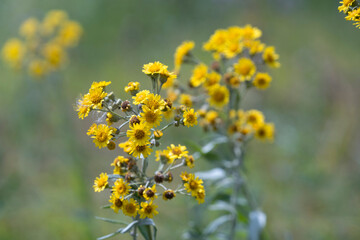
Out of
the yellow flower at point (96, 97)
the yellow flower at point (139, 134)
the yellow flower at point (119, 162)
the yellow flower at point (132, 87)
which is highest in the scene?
the yellow flower at point (132, 87)

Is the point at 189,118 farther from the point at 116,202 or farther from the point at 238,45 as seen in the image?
the point at 238,45

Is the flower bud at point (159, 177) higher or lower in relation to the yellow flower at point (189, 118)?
lower

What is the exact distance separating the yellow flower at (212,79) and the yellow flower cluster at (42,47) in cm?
263

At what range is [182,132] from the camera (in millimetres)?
5969

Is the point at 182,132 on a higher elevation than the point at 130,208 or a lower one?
higher

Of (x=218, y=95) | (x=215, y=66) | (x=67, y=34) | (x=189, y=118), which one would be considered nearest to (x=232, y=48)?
(x=215, y=66)

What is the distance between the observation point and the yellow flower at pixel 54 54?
5.02 meters

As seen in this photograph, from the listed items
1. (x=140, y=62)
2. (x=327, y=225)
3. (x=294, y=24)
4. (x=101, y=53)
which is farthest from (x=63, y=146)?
(x=294, y=24)

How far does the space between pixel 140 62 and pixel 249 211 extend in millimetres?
4978

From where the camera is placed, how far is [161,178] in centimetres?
217

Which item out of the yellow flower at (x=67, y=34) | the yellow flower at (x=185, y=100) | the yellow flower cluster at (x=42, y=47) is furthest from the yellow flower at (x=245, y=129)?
the yellow flower at (x=67, y=34)

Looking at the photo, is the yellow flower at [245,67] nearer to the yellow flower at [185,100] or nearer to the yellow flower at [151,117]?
the yellow flower at [185,100]

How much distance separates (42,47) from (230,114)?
322cm

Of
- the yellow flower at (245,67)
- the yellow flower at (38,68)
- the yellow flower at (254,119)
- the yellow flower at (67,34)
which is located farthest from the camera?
the yellow flower at (67,34)
